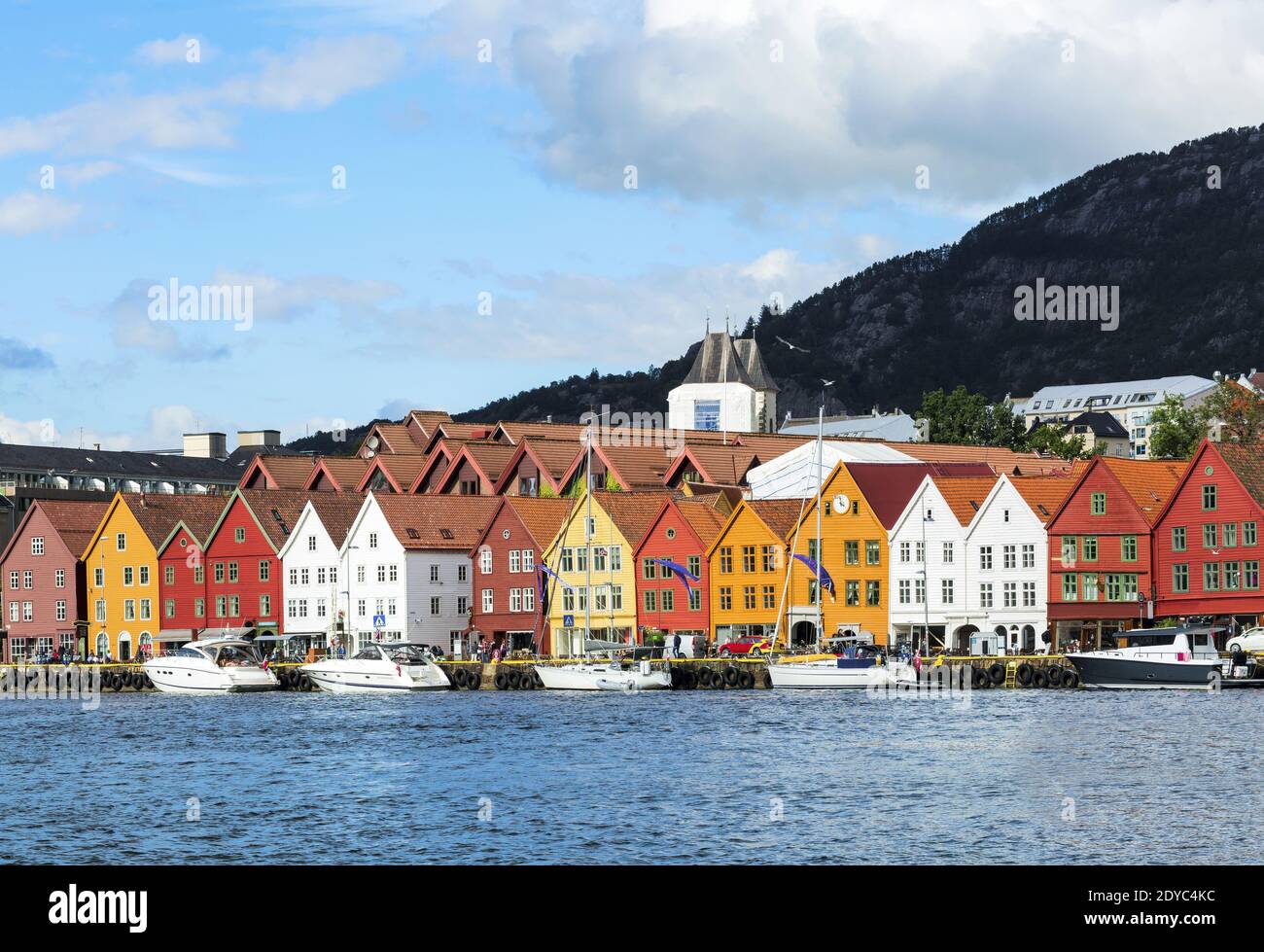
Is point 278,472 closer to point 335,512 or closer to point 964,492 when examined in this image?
point 335,512

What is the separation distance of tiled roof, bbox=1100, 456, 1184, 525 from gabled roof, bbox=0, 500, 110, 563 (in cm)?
8501

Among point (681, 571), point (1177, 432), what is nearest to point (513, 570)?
point (681, 571)

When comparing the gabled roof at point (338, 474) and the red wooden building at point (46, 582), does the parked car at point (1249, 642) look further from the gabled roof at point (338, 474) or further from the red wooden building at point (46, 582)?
the red wooden building at point (46, 582)

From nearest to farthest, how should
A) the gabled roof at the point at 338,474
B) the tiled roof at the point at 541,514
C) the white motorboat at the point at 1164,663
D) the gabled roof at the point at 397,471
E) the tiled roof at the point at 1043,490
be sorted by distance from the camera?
the white motorboat at the point at 1164,663
the tiled roof at the point at 1043,490
the tiled roof at the point at 541,514
the gabled roof at the point at 397,471
the gabled roof at the point at 338,474

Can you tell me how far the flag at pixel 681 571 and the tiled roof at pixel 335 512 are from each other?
26452mm

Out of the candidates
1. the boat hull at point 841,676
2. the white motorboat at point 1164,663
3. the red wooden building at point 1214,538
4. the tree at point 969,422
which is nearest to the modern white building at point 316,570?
the boat hull at point 841,676

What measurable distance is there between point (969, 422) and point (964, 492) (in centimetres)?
7449

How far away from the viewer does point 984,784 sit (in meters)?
50.4

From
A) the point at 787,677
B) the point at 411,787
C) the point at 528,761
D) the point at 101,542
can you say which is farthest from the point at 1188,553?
the point at 101,542

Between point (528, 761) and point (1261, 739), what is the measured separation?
79.3ft

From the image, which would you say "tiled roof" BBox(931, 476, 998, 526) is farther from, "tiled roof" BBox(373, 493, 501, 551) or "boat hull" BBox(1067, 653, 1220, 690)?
"tiled roof" BBox(373, 493, 501, 551)

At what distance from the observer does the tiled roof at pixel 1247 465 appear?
100 m

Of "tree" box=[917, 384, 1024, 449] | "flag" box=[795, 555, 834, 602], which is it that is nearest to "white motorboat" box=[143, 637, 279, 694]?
"flag" box=[795, 555, 834, 602]
